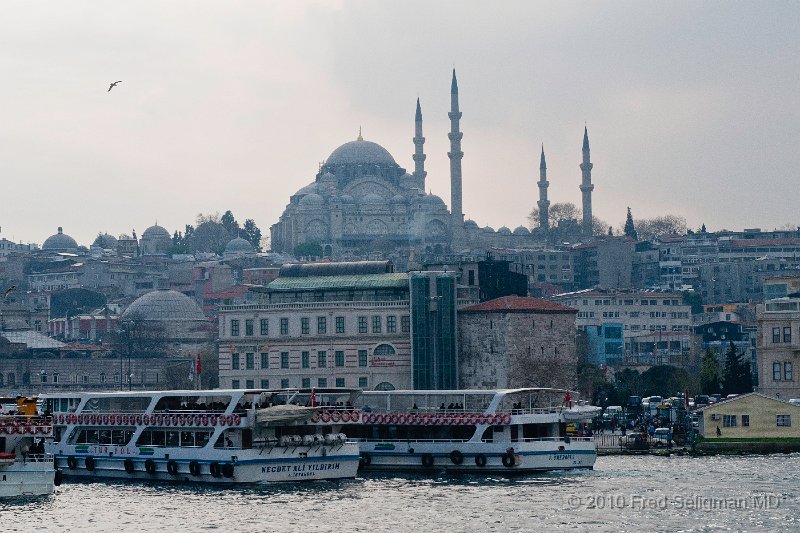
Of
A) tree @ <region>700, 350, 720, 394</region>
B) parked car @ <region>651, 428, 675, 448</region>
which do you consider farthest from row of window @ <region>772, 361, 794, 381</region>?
tree @ <region>700, 350, 720, 394</region>

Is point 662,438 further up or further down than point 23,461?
further down

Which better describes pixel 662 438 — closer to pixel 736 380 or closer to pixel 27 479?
pixel 736 380

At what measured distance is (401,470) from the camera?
6206cm

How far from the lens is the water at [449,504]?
4797cm

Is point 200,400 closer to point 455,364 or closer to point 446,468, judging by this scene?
point 446,468

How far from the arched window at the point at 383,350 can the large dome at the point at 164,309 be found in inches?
2327

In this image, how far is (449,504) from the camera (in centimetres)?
5184

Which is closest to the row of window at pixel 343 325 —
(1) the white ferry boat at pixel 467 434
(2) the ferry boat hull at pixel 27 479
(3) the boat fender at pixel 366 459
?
(1) the white ferry boat at pixel 467 434

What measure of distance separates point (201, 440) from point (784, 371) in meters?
30.7

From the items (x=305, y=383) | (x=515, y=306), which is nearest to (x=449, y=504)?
(x=515, y=306)

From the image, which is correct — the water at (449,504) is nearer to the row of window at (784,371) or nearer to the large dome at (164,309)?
the row of window at (784,371)

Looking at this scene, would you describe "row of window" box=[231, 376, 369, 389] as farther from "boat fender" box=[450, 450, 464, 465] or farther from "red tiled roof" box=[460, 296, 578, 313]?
"boat fender" box=[450, 450, 464, 465]

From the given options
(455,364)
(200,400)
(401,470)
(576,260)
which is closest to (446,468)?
(401,470)

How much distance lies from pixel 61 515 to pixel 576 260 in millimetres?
142570
